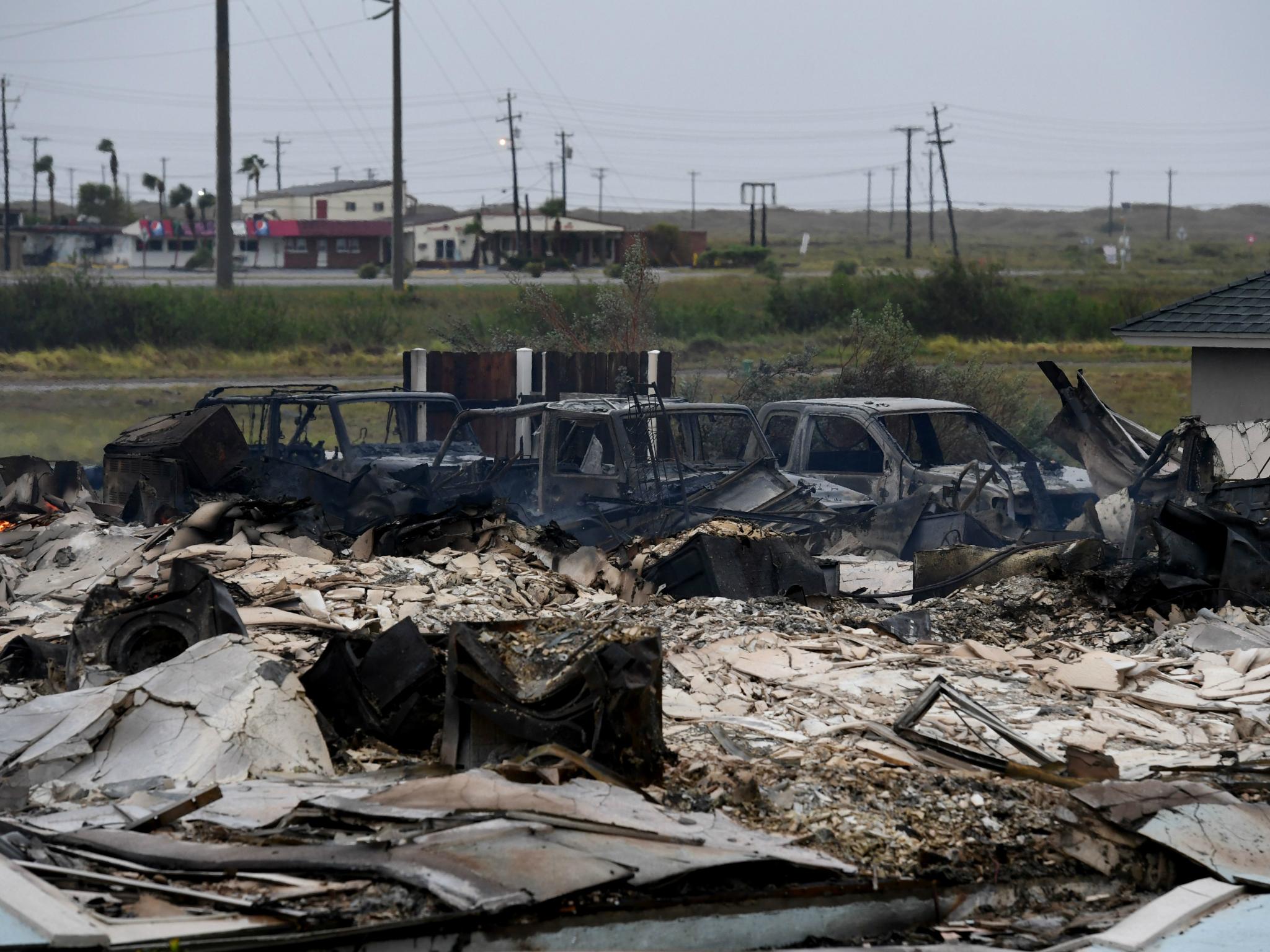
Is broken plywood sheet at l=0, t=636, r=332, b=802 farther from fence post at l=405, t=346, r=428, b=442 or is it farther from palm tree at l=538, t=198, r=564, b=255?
palm tree at l=538, t=198, r=564, b=255

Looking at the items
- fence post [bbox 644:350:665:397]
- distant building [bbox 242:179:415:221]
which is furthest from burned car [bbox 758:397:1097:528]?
distant building [bbox 242:179:415:221]

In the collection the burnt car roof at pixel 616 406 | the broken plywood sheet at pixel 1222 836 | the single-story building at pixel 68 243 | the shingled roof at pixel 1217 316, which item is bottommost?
the broken plywood sheet at pixel 1222 836

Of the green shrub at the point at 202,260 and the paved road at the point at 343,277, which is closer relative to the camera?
the paved road at the point at 343,277

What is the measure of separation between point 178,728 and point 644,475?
6.03 metres

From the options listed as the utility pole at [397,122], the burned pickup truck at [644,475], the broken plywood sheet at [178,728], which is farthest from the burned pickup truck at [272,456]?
the utility pole at [397,122]

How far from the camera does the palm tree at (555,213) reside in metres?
68.7

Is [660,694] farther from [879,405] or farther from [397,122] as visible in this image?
[397,122]

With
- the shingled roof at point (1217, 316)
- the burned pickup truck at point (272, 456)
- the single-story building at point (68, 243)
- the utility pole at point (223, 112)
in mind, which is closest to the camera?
the burned pickup truck at point (272, 456)

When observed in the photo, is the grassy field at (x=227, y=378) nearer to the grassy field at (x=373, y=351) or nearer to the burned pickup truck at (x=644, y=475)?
the grassy field at (x=373, y=351)

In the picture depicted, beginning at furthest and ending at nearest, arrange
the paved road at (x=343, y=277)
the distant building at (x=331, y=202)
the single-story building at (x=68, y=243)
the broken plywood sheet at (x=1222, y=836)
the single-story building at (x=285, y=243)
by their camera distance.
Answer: the distant building at (x=331, y=202) → the single-story building at (x=285, y=243) → the single-story building at (x=68, y=243) → the paved road at (x=343, y=277) → the broken plywood sheet at (x=1222, y=836)

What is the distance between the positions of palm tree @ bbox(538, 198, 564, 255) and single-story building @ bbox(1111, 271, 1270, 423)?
52.1 m

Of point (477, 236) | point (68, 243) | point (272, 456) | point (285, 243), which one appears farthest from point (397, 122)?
point (68, 243)

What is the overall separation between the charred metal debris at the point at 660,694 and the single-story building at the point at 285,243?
62550 millimetres

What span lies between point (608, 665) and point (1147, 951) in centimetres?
235
